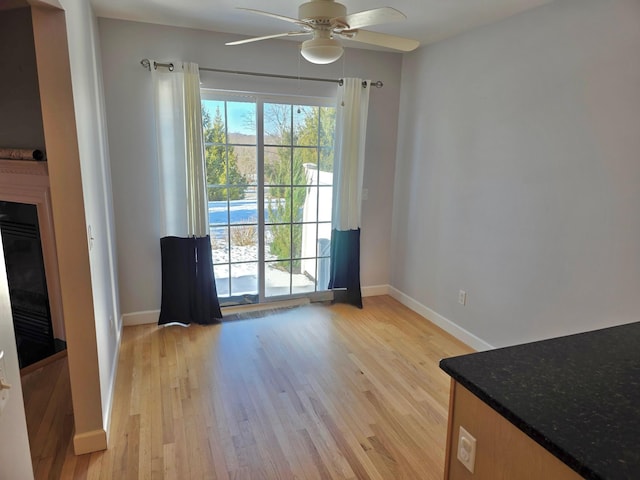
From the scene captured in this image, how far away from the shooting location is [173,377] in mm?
2834

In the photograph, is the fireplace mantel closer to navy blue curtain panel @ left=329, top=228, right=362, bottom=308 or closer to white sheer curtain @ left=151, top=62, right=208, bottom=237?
white sheer curtain @ left=151, top=62, right=208, bottom=237

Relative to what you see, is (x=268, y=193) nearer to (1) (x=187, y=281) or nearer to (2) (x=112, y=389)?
(1) (x=187, y=281)

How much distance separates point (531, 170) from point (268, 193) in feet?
7.23

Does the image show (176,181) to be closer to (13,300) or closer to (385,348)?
(13,300)

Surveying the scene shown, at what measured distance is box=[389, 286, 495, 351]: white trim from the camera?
330cm

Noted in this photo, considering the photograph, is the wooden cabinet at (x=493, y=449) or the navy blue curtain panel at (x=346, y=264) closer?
the wooden cabinet at (x=493, y=449)

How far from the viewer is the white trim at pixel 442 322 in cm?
330

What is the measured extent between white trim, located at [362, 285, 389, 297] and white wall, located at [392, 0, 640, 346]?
60cm

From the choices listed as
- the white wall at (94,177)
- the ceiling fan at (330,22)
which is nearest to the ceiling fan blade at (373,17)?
the ceiling fan at (330,22)

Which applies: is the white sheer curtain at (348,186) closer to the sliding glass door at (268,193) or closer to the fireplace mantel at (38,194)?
the sliding glass door at (268,193)

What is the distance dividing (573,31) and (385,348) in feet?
8.09

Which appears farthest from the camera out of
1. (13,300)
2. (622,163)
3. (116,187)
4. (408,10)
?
(116,187)

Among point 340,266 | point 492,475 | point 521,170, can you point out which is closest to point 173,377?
point 340,266

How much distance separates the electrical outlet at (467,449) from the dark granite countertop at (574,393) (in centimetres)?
13
